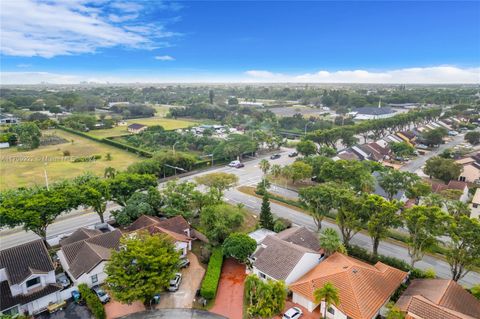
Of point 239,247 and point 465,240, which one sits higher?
point 465,240

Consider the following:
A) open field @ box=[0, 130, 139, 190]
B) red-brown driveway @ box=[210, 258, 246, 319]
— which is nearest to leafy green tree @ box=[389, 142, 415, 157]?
red-brown driveway @ box=[210, 258, 246, 319]

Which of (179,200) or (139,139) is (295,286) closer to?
(179,200)

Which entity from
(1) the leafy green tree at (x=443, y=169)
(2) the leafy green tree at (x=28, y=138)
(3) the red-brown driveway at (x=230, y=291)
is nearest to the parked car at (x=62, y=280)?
(3) the red-brown driveway at (x=230, y=291)

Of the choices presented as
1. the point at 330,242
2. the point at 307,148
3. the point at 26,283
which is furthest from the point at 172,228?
the point at 307,148

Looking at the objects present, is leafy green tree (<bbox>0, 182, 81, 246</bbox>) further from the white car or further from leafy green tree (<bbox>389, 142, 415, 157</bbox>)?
leafy green tree (<bbox>389, 142, 415, 157</bbox>)

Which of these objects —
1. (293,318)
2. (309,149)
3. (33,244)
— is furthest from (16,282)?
(309,149)

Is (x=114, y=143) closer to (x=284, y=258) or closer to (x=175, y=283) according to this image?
(x=175, y=283)
